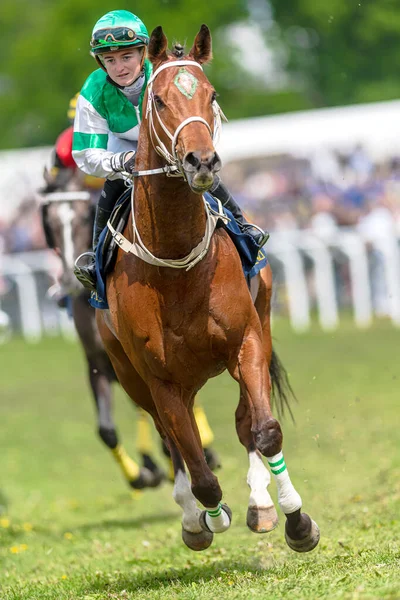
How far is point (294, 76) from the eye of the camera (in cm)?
4269

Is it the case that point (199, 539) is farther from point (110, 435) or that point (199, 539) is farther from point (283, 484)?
point (110, 435)

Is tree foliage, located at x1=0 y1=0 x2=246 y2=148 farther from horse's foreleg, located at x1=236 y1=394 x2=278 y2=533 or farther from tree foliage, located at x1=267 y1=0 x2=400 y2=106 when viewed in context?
horse's foreleg, located at x1=236 y1=394 x2=278 y2=533

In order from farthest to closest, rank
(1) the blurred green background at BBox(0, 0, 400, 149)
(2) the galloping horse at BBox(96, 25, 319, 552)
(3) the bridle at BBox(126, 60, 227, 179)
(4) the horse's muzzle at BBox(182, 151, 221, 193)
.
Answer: (1) the blurred green background at BBox(0, 0, 400, 149)
(2) the galloping horse at BBox(96, 25, 319, 552)
(3) the bridle at BBox(126, 60, 227, 179)
(4) the horse's muzzle at BBox(182, 151, 221, 193)

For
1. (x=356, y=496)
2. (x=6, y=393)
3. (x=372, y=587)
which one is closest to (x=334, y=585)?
(x=372, y=587)

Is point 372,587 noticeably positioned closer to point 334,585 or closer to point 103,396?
point 334,585

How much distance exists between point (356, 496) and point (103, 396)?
2.25m

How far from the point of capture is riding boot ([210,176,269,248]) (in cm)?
720

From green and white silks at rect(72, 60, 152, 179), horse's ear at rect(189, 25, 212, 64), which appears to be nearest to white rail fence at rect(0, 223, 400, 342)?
green and white silks at rect(72, 60, 152, 179)

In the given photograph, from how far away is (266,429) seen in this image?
6.42 meters

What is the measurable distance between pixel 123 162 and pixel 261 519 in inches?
82.2

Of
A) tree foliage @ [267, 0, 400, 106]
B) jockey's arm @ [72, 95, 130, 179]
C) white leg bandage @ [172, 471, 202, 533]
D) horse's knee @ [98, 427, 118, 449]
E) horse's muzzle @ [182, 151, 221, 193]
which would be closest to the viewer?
horse's muzzle @ [182, 151, 221, 193]

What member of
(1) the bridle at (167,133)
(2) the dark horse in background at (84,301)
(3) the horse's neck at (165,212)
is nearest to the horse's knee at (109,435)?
(2) the dark horse in background at (84,301)

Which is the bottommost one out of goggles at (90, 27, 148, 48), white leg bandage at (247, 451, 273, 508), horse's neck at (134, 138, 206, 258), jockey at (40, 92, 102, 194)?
white leg bandage at (247, 451, 273, 508)

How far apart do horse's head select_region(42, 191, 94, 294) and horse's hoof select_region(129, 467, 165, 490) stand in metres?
1.63
